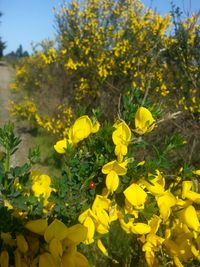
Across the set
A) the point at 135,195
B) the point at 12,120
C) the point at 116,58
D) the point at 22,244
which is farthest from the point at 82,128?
the point at 12,120

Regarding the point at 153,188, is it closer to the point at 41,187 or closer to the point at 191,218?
the point at 191,218

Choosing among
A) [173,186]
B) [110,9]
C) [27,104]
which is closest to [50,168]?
[27,104]

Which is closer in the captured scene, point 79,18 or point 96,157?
point 96,157

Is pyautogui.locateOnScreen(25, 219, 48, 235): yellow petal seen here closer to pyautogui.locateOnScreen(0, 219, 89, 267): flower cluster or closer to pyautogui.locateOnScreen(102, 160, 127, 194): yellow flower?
pyautogui.locateOnScreen(0, 219, 89, 267): flower cluster

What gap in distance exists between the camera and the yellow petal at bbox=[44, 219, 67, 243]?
90 cm

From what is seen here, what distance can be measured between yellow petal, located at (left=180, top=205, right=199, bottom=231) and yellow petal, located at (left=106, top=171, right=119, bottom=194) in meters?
0.21

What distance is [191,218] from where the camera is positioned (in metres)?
1.07

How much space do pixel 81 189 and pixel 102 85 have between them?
7.84 metres

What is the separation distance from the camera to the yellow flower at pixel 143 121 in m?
1.07

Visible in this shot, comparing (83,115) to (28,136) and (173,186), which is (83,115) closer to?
(173,186)

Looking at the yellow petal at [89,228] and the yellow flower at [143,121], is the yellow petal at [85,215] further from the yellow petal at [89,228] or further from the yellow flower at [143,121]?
the yellow flower at [143,121]

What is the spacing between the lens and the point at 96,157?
1.07 metres

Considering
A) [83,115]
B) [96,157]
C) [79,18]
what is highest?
[79,18]

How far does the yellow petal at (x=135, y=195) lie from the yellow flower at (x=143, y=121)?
0.50 feet
